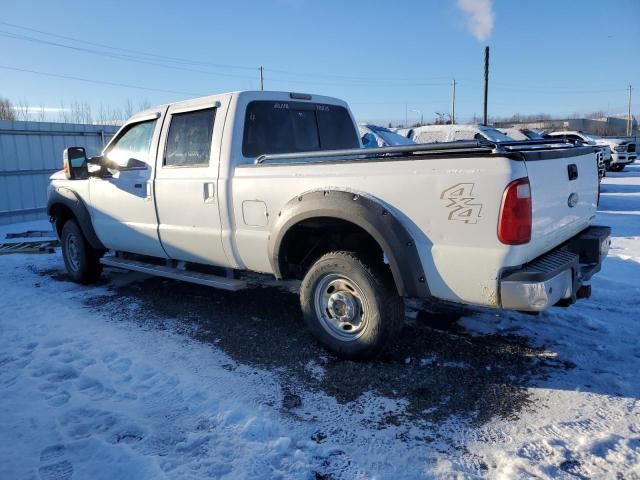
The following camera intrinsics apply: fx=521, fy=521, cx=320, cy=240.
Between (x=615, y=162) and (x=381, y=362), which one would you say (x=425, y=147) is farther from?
(x=615, y=162)

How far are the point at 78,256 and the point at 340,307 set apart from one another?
4.04m

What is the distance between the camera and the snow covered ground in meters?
2.76

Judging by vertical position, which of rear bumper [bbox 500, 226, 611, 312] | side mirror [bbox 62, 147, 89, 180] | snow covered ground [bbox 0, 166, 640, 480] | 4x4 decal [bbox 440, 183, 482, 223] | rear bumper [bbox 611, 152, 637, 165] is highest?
side mirror [bbox 62, 147, 89, 180]

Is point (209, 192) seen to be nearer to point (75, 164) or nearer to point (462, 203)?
point (75, 164)

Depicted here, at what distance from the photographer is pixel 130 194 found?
17.9ft

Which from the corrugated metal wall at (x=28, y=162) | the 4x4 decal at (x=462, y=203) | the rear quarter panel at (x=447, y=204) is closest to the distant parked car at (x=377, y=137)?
the corrugated metal wall at (x=28, y=162)

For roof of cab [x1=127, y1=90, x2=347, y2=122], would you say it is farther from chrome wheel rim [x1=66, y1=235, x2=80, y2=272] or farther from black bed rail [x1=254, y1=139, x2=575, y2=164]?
chrome wheel rim [x1=66, y1=235, x2=80, y2=272]

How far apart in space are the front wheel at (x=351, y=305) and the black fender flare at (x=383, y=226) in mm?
211

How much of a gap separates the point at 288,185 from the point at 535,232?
1789mm

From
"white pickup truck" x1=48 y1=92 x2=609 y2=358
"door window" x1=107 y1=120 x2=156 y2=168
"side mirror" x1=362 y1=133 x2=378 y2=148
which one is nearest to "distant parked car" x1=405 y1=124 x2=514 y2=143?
"side mirror" x1=362 y1=133 x2=378 y2=148

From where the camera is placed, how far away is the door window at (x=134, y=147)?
539cm

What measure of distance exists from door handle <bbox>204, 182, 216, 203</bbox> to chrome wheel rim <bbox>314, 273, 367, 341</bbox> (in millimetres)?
1276

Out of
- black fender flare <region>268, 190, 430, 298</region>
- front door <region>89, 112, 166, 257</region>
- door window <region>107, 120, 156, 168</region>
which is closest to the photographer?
black fender flare <region>268, 190, 430, 298</region>

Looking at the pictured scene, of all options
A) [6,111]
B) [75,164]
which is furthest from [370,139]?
[6,111]
